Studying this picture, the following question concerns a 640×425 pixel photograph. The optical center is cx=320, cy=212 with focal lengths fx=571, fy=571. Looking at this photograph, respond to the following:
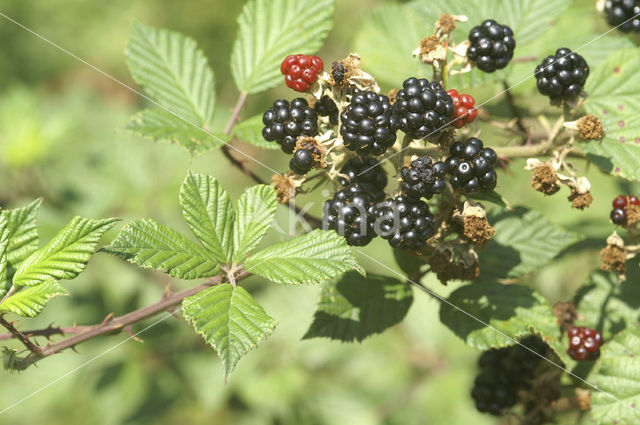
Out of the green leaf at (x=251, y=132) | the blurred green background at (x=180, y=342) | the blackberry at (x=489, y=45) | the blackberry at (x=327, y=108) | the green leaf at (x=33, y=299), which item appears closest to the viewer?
the green leaf at (x=33, y=299)

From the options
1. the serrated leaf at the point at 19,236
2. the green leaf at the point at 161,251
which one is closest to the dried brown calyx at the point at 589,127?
the green leaf at the point at 161,251

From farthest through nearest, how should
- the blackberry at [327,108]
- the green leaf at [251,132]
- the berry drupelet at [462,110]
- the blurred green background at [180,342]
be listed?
the blurred green background at [180,342] → the green leaf at [251,132] → the blackberry at [327,108] → the berry drupelet at [462,110]

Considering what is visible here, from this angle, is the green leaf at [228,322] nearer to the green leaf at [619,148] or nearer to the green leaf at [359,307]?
the green leaf at [359,307]

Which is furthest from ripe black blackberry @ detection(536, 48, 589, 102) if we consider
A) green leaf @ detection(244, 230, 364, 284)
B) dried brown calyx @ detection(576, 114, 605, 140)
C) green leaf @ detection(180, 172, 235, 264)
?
green leaf @ detection(180, 172, 235, 264)

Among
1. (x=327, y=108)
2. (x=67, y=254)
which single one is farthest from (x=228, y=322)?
(x=327, y=108)

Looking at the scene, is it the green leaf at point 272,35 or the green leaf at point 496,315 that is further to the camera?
the green leaf at point 272,35

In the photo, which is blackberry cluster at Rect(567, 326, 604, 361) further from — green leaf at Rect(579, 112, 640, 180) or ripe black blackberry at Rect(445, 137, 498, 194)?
ripe black blackberry at Rect(445, 137, 498, 194)

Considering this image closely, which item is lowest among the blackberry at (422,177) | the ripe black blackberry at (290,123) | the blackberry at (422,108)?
the blackberry at (422,177)
